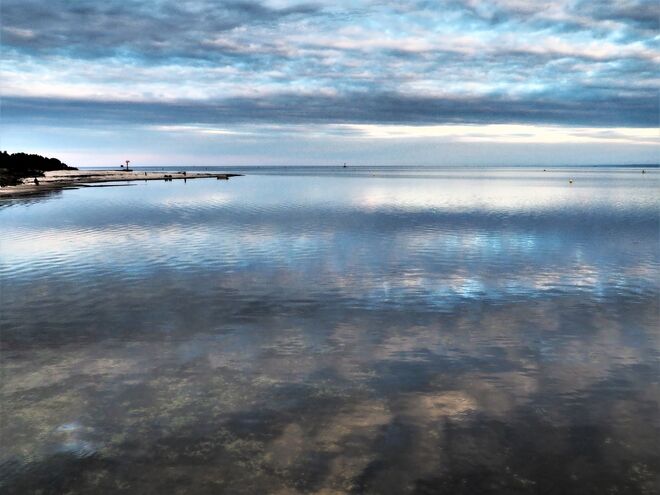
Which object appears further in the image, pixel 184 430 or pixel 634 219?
pixel 634 219

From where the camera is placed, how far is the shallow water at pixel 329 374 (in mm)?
9570

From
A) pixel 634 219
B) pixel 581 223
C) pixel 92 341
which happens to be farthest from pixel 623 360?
pixel 634 219

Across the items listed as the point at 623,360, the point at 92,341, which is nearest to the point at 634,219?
the point at 623,360

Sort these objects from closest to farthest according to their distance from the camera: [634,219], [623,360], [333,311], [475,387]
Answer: [475,387] < [623,360] < [333,311] < [634,219]

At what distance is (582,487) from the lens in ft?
29.5

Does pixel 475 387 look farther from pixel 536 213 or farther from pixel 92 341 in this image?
pixel 536 213

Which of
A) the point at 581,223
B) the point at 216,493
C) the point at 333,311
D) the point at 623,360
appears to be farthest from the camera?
the point at 581,223

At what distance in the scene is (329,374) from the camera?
13.9 m

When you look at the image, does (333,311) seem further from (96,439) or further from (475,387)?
(96,439)

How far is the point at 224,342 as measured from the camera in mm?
16594

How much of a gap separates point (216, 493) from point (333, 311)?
11554 mm

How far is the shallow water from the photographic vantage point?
957cm

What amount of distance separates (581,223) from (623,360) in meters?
41.5

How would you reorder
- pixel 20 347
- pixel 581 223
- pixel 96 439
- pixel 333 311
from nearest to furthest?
pixel 96 439 → pixel 20 347 → pixel 333 311 → pixel 581 223
